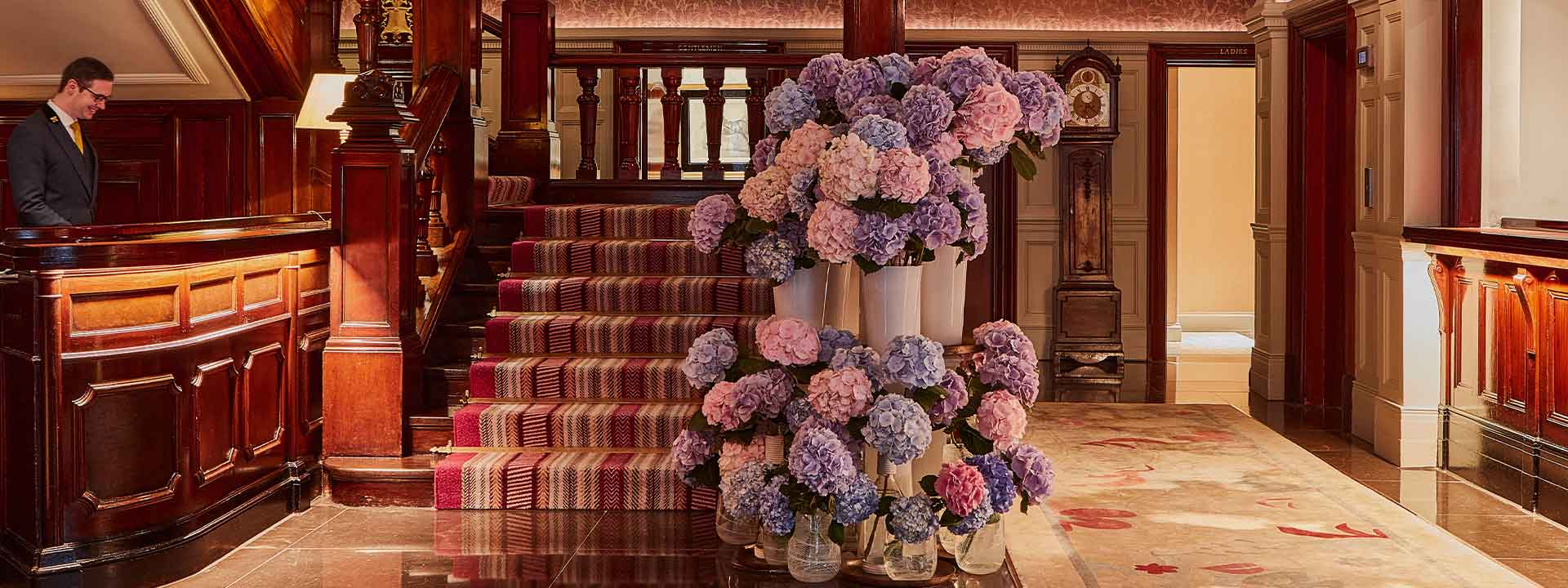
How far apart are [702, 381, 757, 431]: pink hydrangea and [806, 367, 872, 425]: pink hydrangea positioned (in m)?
0.21

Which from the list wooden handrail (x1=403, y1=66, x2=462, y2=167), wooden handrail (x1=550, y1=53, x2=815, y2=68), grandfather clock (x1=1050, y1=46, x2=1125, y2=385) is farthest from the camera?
grandfather clock (x1=1050, y1=46, x2=1125, y2=385)

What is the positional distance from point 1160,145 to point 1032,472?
7.34m

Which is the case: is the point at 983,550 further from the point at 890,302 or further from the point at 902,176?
the point at 902,176

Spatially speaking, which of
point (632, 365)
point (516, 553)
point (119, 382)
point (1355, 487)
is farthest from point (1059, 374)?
point (119, 382)

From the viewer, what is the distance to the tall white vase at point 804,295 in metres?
3.32

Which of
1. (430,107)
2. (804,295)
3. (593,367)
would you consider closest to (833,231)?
(804,295)

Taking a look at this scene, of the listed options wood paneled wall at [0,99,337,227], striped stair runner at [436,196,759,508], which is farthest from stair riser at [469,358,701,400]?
wood paneled wall at [0,99,337,227]

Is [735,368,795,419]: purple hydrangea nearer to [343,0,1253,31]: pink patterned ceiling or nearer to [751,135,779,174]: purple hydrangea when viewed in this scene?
[751,135,779,174]: purple hydrangea

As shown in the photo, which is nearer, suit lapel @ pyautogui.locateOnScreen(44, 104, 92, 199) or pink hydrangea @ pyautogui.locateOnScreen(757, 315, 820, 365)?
pink hydrangea @ pyautogui.locateOnScreen(757, 315, 820, 365)

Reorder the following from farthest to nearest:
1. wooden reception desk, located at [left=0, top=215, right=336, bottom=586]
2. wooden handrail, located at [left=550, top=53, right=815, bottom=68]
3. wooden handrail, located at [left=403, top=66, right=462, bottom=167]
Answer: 1. wooden handrail, located at [left=550, top=53, right=815, bottom=68]
2. wooden handrail, located at [left=403, top=66, right=462, bottom=167]
3. wooden reception desk, located at [left=0, top=215, right=336, bottom=586]

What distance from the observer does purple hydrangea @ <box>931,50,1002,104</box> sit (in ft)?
10.5

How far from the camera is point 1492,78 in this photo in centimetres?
599

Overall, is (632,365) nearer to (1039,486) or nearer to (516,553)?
(516,553)

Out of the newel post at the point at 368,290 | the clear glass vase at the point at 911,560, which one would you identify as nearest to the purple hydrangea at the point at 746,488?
the clear glass vase at the point at 911,560
